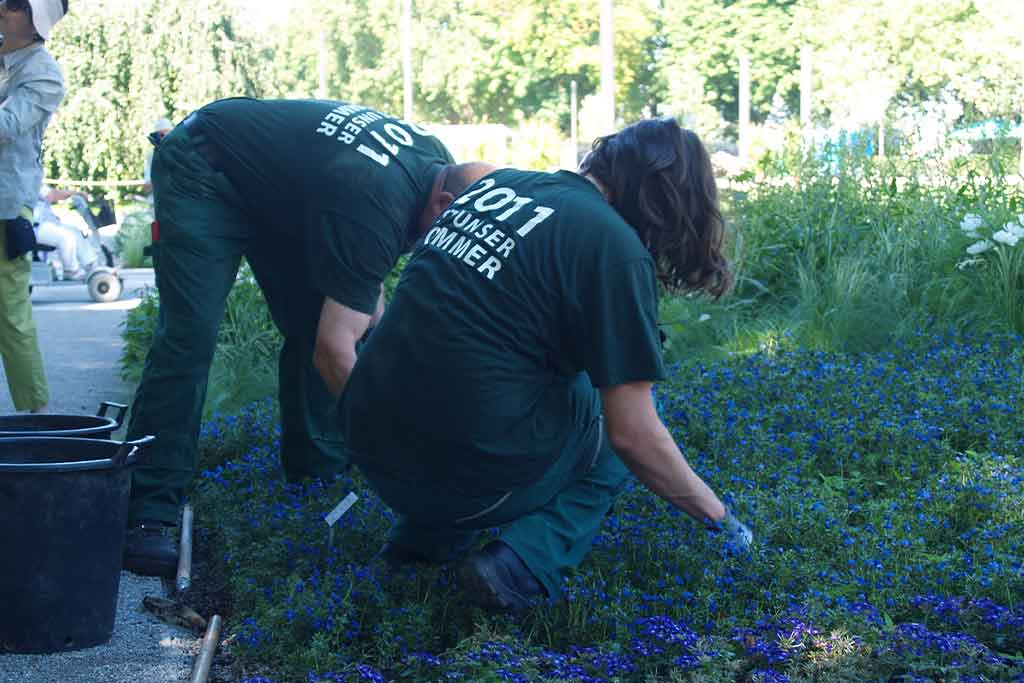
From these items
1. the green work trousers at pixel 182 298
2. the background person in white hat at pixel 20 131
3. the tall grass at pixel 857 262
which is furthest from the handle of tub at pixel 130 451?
the tall grass at pixel 857 262

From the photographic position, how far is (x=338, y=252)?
149 inches

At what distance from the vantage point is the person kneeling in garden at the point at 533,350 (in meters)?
3.13

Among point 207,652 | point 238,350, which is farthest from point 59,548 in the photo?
point 238,350

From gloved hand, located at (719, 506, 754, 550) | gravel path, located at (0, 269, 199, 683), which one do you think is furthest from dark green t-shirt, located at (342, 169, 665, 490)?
gravel path, located at (0, 269, 199, 683)

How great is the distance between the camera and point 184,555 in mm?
4289

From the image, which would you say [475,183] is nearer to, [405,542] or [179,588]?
[405,542]

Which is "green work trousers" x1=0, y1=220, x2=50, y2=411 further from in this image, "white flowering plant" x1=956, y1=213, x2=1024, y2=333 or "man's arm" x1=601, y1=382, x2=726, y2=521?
"white flowering plant" x1=956, y1=213, x2=1024, y2=333

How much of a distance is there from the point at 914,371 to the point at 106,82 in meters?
33.7

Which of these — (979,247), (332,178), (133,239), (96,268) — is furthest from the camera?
(133,239)

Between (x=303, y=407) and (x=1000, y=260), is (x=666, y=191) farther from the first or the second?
(x=1000, y=260)

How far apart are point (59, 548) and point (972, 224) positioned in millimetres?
5435

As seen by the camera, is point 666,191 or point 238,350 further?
point 238,350

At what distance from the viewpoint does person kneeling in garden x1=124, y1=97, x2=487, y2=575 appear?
154 inches

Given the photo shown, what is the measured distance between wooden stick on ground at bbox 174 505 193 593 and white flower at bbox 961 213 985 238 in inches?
179
